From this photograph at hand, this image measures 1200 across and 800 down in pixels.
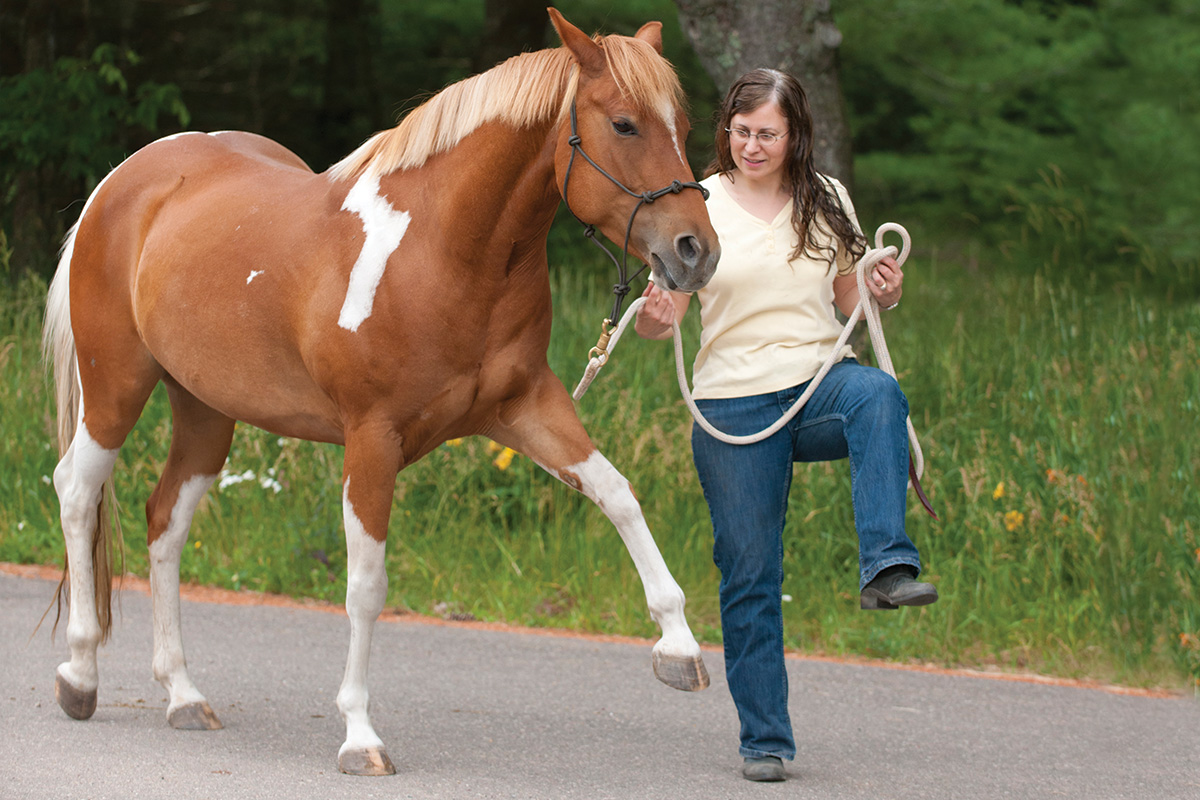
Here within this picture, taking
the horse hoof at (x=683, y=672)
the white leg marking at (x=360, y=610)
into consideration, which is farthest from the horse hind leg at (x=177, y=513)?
the horse hoof at (x=683, y=672)

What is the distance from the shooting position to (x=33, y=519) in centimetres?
694

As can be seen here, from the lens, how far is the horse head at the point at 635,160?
3234 millimetres

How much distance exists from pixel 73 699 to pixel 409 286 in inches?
77.3

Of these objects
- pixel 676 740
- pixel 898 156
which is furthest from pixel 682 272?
pixel 898 156

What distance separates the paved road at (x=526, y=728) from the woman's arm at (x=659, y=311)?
1381 millimetres

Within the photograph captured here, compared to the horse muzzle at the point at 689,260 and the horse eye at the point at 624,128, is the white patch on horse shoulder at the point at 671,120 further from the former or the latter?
the horse muzzle at the point at 689,260

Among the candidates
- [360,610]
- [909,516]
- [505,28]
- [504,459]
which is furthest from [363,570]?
[505,28]

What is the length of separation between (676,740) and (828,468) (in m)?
2.40

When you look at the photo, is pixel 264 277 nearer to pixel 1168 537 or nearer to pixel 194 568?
pixel 194 568

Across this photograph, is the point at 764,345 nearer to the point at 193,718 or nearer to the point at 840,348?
the point at 840,348

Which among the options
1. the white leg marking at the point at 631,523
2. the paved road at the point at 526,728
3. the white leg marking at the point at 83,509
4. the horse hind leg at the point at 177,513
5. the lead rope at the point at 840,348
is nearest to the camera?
the white leg marking at the point at 631,523

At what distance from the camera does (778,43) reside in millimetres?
6828

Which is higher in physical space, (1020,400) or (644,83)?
(644,83)

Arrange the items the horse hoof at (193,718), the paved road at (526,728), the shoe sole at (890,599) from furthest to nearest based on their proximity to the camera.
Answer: the horse hoof at (193,718), the paved road at (526,728), the shoe sole at (890,599)
